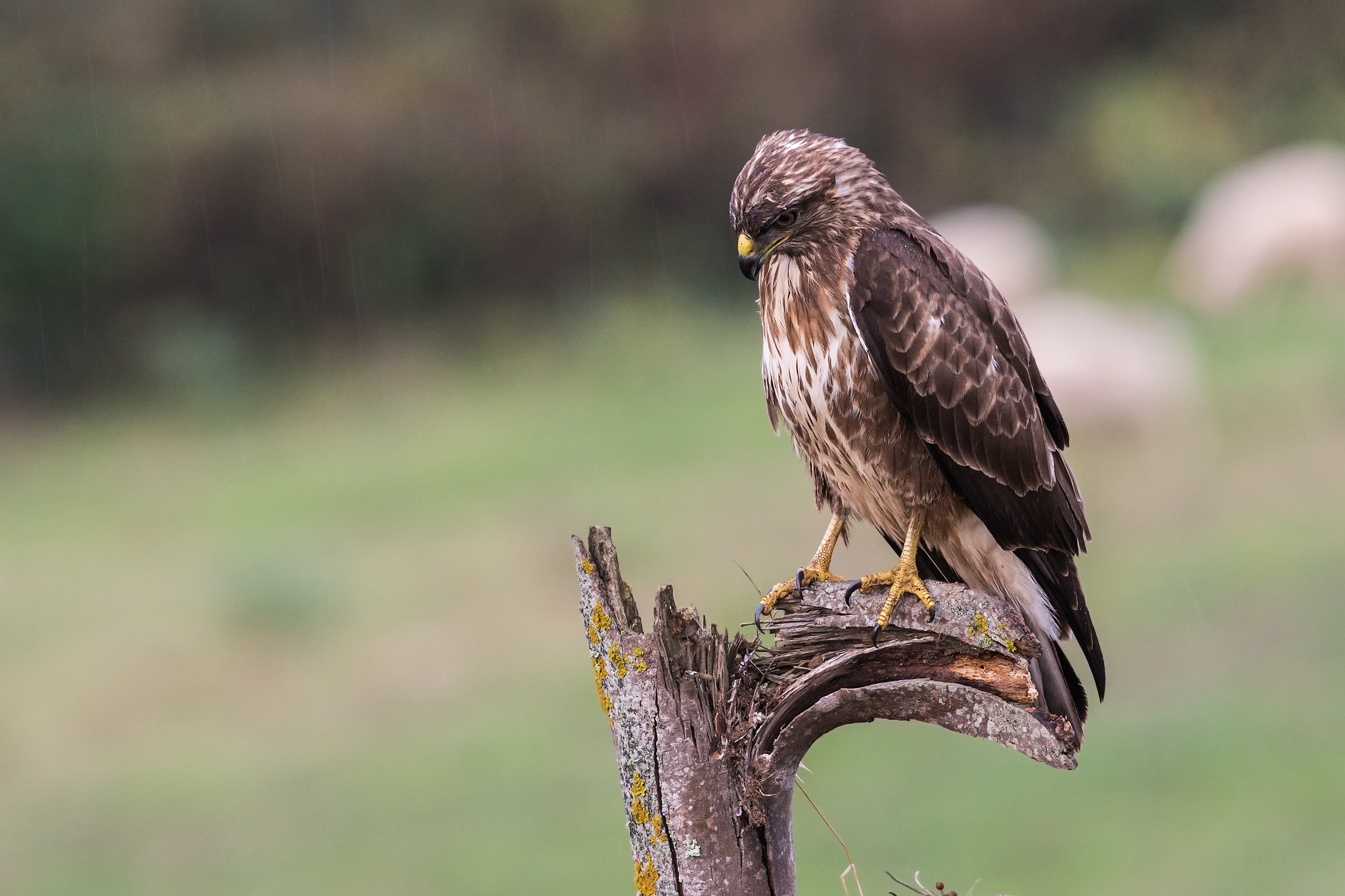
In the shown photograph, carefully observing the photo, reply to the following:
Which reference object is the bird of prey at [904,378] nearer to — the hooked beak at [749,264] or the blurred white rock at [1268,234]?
the hooked beak at [749,264]

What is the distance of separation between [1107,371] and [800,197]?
1059 cm

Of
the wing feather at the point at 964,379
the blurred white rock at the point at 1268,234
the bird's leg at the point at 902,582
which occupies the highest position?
the blurred white rock at the point at 1268,234

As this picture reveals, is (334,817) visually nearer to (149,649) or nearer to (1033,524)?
(149,649)

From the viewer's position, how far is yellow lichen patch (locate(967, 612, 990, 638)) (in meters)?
3.45

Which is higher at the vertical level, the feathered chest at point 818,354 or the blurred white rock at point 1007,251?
the blurred white rock at point 1007,251

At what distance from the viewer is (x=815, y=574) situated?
13.8 feet

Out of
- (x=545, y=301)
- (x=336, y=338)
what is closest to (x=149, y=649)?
(x=336, y=338)

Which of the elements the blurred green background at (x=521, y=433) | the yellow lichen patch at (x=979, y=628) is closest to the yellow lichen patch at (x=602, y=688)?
the yellow lichen patch at (x=979, y=628)

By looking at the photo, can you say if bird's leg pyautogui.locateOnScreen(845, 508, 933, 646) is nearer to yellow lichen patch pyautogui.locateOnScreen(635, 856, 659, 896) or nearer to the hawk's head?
yellow lichen patch pyautogui.locateOnScreen(635, 856, 659, 896)

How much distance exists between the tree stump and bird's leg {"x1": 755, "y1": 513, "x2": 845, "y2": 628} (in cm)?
30

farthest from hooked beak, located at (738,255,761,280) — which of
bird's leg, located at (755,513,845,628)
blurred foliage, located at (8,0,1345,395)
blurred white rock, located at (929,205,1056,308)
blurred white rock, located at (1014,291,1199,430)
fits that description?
blurred foliage, located at (8,0,1345,395)

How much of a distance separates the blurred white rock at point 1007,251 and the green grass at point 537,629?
212 centimetres

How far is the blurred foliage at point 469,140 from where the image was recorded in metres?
17.9

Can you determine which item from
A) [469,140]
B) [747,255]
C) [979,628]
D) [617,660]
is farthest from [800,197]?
[469,140]
